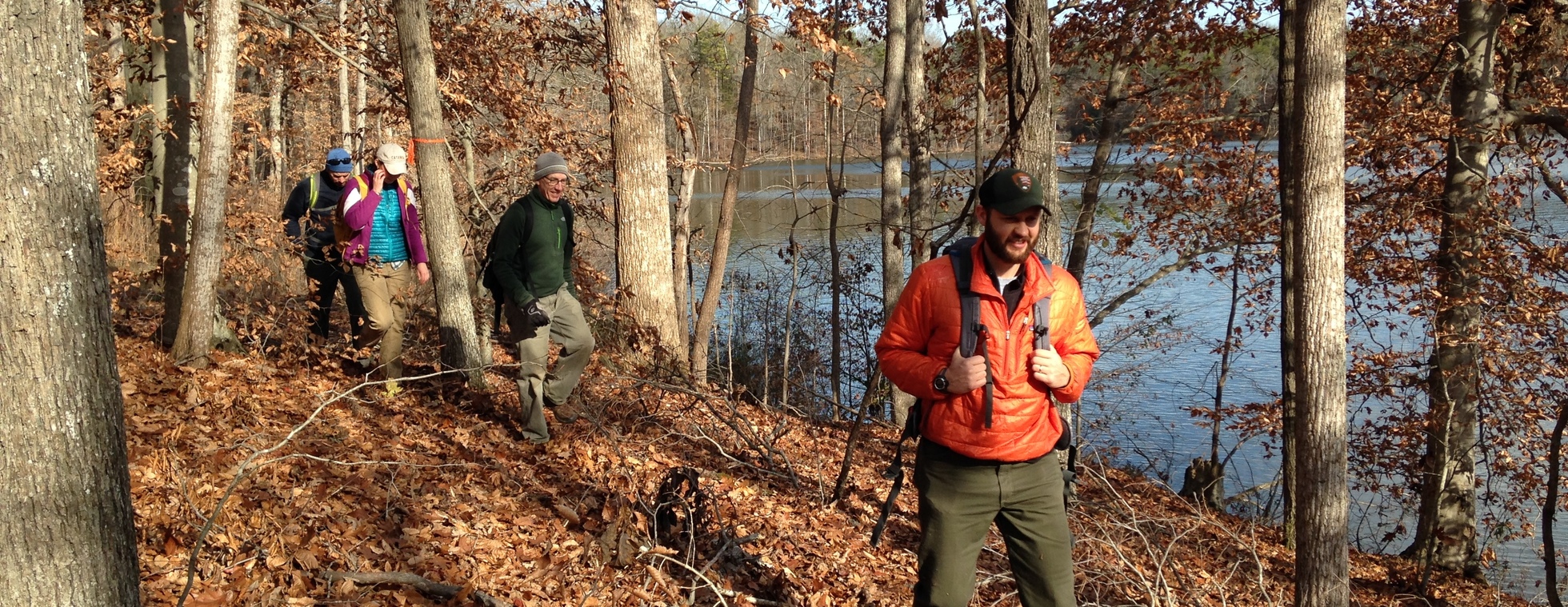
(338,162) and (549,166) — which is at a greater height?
(338,162)

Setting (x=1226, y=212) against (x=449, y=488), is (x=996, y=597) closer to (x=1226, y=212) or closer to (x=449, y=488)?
(x=449, y=488)

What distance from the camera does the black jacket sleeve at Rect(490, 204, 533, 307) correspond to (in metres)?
6.15

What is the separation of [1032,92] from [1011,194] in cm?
256

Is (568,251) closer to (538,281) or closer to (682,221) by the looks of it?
(538,281)

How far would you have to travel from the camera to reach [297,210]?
24.8 feet

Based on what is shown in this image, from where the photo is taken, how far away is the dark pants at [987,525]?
363 centimetres

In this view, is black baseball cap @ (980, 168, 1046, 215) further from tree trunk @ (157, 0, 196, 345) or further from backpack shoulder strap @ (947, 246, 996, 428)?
tree trunk @ (157, 0, 196, 345)

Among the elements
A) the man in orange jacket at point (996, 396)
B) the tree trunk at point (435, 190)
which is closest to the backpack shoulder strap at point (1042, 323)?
the man in orange jacket at point (996, 396)

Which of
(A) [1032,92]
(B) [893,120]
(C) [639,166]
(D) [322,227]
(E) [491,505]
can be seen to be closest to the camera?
(E) [491,505]

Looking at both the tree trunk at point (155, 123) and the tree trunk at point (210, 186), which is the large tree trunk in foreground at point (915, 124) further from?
the tree trunk at point (155, 123)

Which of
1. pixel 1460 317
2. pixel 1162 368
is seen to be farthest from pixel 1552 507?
pixel 1162 368

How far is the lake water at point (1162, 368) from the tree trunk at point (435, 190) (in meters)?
6.14

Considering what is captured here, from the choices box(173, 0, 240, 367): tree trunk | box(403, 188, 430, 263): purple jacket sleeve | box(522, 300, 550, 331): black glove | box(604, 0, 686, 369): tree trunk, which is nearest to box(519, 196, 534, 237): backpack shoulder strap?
Answer: box(522, 300, 550, 331): black glove

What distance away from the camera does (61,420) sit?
2426 mm
